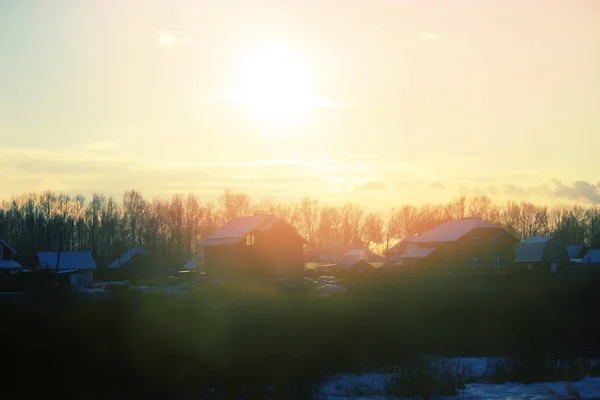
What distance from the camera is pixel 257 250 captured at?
2174 inches

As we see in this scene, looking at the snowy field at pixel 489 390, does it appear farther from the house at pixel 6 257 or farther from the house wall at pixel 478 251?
the house at pixel 6 257

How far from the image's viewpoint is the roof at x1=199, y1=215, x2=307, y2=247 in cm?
5526

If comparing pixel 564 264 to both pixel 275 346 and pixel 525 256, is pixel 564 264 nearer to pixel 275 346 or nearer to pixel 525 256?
pixel 525 256

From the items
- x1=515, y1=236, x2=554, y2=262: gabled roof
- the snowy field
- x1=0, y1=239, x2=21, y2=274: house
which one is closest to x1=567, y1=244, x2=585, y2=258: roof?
x1=515, y1=236, x2=554, y2=262: gabled roof

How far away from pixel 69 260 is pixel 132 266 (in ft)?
22.5

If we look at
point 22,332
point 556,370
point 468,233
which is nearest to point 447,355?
point 556,370

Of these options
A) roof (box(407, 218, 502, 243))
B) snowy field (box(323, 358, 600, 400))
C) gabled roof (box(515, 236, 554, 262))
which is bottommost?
snowy field (box(323, 358, 600, 400))

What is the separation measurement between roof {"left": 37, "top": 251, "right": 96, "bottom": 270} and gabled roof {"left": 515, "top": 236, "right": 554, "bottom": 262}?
4731cm

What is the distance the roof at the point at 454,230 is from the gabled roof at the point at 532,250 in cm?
1118

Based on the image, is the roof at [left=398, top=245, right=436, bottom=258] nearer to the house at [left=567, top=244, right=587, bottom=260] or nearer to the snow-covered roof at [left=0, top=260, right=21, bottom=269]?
the snow-covered roof at [left=0, top=260, right=21, bottom=269]

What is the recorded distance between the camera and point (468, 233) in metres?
62.5

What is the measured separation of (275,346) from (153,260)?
2248 inches

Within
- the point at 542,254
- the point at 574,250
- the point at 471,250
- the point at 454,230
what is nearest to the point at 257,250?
the point at 454,230

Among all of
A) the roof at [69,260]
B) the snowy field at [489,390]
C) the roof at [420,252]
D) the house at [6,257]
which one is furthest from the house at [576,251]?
the snowy field at [489,390]
